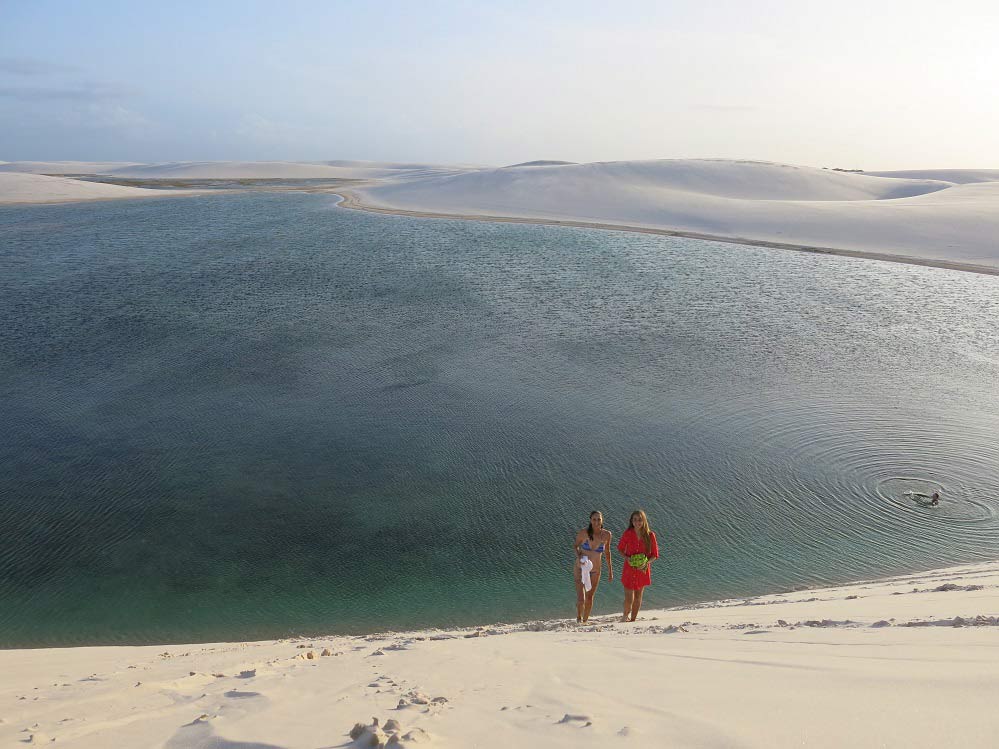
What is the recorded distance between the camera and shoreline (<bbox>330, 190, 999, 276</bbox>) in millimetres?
28000

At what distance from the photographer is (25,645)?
→ 6.87m

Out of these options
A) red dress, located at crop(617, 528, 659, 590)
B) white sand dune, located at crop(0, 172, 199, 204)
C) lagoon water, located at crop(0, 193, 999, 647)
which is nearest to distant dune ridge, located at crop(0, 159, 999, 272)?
white sand dune, located at crop(0, 172, 199, 204)

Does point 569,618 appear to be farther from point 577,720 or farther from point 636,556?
point 577,720

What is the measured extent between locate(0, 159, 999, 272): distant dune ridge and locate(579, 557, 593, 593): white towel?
28.2m

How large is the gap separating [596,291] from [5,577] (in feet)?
60.6

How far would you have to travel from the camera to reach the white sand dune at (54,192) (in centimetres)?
5162

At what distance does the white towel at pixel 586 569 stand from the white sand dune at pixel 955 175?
81.5 m

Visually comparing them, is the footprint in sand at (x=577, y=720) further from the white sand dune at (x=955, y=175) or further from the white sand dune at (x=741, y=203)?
the white sand dune at (x=955, y=175)

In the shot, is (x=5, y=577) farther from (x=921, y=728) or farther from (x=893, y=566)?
(x=893, y=566)

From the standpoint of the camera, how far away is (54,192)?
54.2 meters

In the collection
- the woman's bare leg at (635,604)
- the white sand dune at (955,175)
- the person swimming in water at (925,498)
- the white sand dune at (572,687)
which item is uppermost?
the white sand dune at (955,175)

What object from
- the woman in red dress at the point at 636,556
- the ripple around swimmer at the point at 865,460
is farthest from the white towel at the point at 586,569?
the ripple around swimmer at the point at 865,460

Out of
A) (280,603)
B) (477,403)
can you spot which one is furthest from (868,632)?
(477,403)

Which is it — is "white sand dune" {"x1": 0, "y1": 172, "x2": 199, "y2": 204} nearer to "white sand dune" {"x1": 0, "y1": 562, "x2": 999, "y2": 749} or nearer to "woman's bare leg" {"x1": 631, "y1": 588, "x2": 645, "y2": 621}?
"white sand dune" {"x1": 0, "y1": 562, "x2": 999, "y2": 749}
